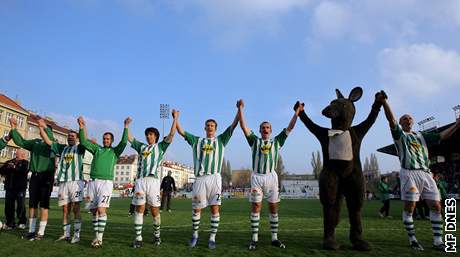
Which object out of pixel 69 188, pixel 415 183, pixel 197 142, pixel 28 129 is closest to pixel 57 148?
pixel 69 188

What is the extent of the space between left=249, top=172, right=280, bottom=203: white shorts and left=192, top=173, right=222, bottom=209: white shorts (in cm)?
67

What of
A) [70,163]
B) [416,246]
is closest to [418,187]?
[416,246]

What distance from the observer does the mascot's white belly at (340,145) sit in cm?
621

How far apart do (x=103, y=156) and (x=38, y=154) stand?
1.97 meters

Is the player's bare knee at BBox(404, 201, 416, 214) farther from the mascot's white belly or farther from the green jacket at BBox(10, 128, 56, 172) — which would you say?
the green jacket at BBox(10, 128, 56, 172)

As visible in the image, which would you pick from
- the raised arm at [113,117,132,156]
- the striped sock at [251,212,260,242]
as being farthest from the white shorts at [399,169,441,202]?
the raised arm at [113,117,132,156]

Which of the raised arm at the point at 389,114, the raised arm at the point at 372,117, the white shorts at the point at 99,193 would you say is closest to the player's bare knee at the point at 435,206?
the raised arm at the point at 389,114

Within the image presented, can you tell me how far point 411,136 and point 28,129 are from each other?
211 feet

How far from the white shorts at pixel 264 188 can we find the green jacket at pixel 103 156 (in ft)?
9.30

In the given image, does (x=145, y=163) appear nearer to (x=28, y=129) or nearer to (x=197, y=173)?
(x=197, y=173)

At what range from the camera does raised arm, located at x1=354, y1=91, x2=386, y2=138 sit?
6.62 metres

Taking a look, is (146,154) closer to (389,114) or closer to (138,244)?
(138,244)

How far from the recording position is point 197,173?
6.81 m

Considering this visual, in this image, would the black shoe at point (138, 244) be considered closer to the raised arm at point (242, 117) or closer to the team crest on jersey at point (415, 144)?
the raised arm at point (242, 117)
